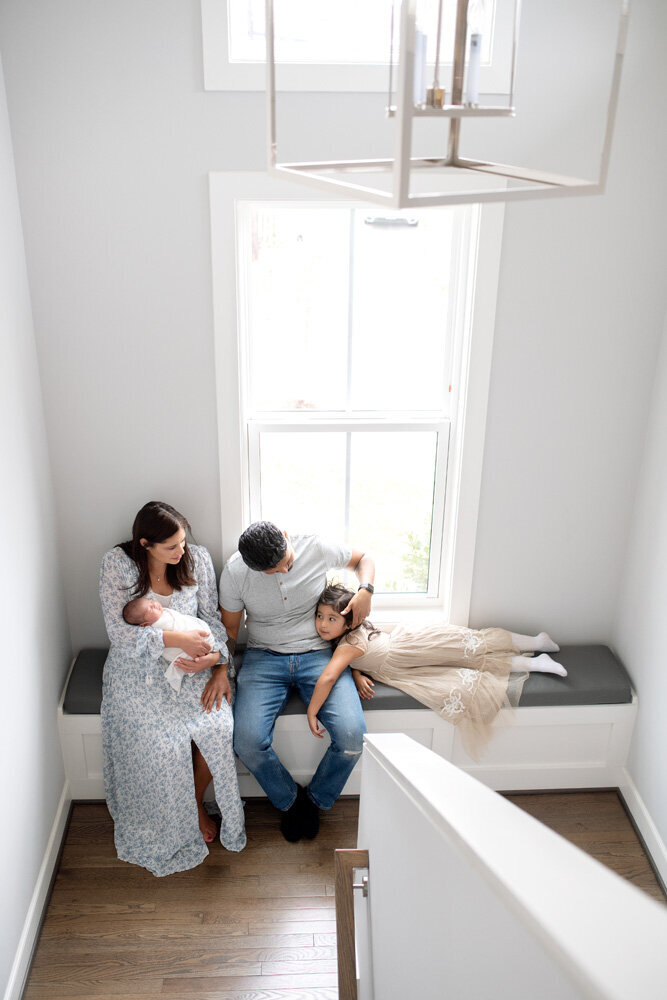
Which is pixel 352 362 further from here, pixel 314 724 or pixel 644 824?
pixel 644 824

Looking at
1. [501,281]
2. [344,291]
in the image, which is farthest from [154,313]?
[501,281]

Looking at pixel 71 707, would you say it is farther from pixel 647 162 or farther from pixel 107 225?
pixel 647 162

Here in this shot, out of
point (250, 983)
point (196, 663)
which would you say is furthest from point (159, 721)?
point (250, 983)

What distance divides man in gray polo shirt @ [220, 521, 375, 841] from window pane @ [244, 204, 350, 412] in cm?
56

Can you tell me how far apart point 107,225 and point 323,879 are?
237 cm

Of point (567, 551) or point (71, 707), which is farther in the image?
point (567, 551)

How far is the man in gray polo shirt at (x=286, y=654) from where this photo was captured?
2.63 meters

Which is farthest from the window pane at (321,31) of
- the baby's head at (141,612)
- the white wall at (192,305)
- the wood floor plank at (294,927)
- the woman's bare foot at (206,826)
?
the wood floor plank at (294,927)

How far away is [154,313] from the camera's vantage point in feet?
8.36

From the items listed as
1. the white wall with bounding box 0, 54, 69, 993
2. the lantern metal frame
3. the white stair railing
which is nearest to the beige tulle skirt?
the white wall with bounding box 0, 54, 69, 993

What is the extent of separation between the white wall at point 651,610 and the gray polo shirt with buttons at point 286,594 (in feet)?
3.77

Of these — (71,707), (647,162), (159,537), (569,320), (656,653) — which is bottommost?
(71,707)

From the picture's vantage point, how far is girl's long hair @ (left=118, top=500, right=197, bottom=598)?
8.36 ft

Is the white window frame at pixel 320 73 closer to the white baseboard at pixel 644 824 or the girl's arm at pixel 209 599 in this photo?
the girl's arm at pixel 209 599
